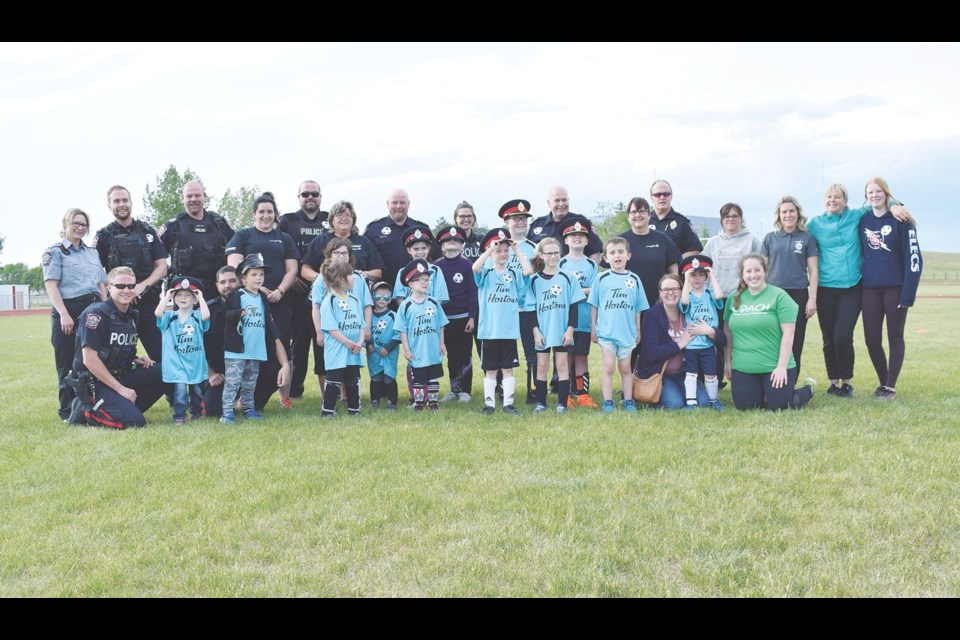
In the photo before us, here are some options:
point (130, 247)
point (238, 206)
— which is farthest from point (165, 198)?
point (130, 247)

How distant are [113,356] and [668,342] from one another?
5.84 meters

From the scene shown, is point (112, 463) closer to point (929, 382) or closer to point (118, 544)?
point (118, 544)

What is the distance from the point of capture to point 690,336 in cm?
748


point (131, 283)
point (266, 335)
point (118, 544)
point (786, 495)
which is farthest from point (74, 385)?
point (786, 495)

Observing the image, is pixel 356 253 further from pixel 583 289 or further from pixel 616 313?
pixel 616 313

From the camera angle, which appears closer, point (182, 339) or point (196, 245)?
point (182, 339)

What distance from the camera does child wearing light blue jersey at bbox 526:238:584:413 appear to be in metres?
7.30

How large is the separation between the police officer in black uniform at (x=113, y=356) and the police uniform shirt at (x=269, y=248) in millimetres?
1132

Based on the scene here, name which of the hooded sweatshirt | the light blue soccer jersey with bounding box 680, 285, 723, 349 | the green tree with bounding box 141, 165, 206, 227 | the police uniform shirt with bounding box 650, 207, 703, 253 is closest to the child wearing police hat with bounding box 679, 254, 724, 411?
the light blue soccer jersey with bounding box 680, 285, 723, 349

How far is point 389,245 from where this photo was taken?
857 centimetres

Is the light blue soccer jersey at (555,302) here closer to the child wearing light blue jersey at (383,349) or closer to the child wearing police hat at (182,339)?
the child wearing light blue jersey at (383,349)

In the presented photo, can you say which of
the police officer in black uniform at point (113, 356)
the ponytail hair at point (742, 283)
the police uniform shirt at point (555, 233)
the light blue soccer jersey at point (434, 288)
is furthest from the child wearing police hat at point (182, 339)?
the ponytail hair at point (742, 283)

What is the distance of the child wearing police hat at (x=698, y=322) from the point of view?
24.4 feet

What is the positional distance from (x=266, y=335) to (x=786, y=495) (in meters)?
5.37
